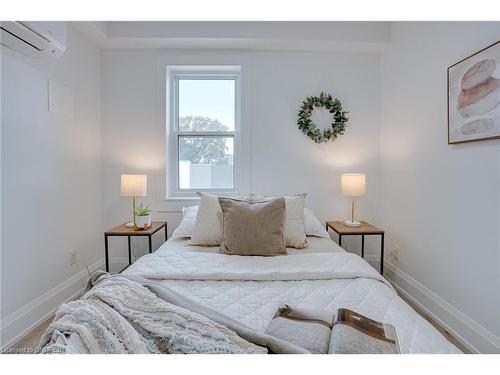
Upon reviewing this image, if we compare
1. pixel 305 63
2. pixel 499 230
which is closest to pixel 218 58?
pixel 305 63

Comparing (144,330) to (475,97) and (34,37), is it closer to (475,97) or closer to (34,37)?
(34,37)

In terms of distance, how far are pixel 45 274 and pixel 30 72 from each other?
1565mm

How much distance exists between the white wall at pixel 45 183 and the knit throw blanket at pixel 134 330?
4.48 feet

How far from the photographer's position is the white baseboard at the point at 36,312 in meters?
1.79

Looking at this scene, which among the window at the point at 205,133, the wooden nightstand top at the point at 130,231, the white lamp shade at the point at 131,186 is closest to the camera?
the wooden nightstand top at the point at 130,231

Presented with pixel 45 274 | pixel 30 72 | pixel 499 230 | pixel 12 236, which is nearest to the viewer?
pixel 499 230

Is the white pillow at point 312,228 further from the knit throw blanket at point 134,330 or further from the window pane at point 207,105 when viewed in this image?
the knit throw blanket at point 134,330

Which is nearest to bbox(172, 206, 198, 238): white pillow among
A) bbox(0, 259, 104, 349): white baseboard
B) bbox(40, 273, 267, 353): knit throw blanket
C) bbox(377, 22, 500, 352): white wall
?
bbox(0, 259, 104, 349): white baseboard

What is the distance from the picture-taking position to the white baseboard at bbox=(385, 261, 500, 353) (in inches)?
66.2

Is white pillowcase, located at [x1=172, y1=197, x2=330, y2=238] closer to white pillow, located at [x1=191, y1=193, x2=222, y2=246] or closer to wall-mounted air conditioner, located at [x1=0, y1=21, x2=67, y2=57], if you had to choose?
white pillow, located at [x1=191, y1=193, x2=222, y2=246]

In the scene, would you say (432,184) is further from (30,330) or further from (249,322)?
(30,330)

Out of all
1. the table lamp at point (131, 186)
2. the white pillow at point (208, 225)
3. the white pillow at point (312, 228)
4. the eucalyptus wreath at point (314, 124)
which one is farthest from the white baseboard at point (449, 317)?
the table lamp at point (131, 186)

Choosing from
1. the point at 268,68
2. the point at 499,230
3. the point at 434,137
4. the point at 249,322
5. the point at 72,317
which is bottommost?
the point at 249,322

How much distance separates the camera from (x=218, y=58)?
2.90 metres
